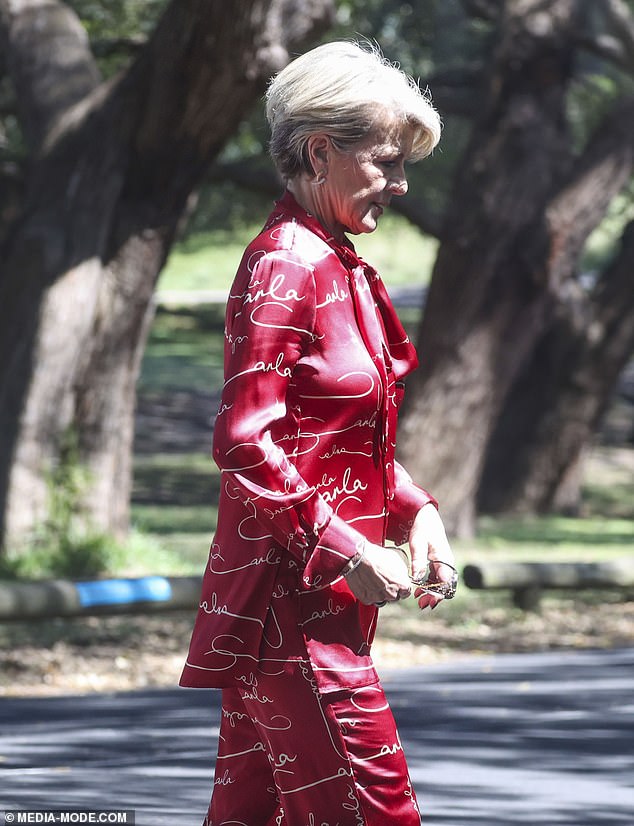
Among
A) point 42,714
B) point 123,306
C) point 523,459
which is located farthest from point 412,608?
point 523,459

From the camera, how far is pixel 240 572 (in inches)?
116

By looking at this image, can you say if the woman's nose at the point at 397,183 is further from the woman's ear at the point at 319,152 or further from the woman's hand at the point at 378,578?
the woman's hand at the point at 378,578

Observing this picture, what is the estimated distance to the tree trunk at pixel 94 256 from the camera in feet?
34.8

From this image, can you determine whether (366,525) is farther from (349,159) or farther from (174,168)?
(174,168)

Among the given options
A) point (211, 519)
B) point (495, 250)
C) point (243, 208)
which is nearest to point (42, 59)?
point (495, 250)

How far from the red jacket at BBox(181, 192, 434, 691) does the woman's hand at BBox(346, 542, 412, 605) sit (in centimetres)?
3

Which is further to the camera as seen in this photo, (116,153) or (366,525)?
(116,153)

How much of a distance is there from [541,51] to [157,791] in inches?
413

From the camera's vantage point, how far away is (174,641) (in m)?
9.57

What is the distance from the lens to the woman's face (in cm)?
305

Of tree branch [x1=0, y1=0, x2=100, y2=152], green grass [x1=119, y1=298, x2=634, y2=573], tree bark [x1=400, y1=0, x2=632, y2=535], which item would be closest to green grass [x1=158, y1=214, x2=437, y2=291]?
green grass [x1=119, y1=298, x2=634, y2=573]

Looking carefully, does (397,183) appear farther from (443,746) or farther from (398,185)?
(443,746)

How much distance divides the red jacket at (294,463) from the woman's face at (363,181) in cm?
6

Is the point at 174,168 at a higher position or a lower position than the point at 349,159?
lower
